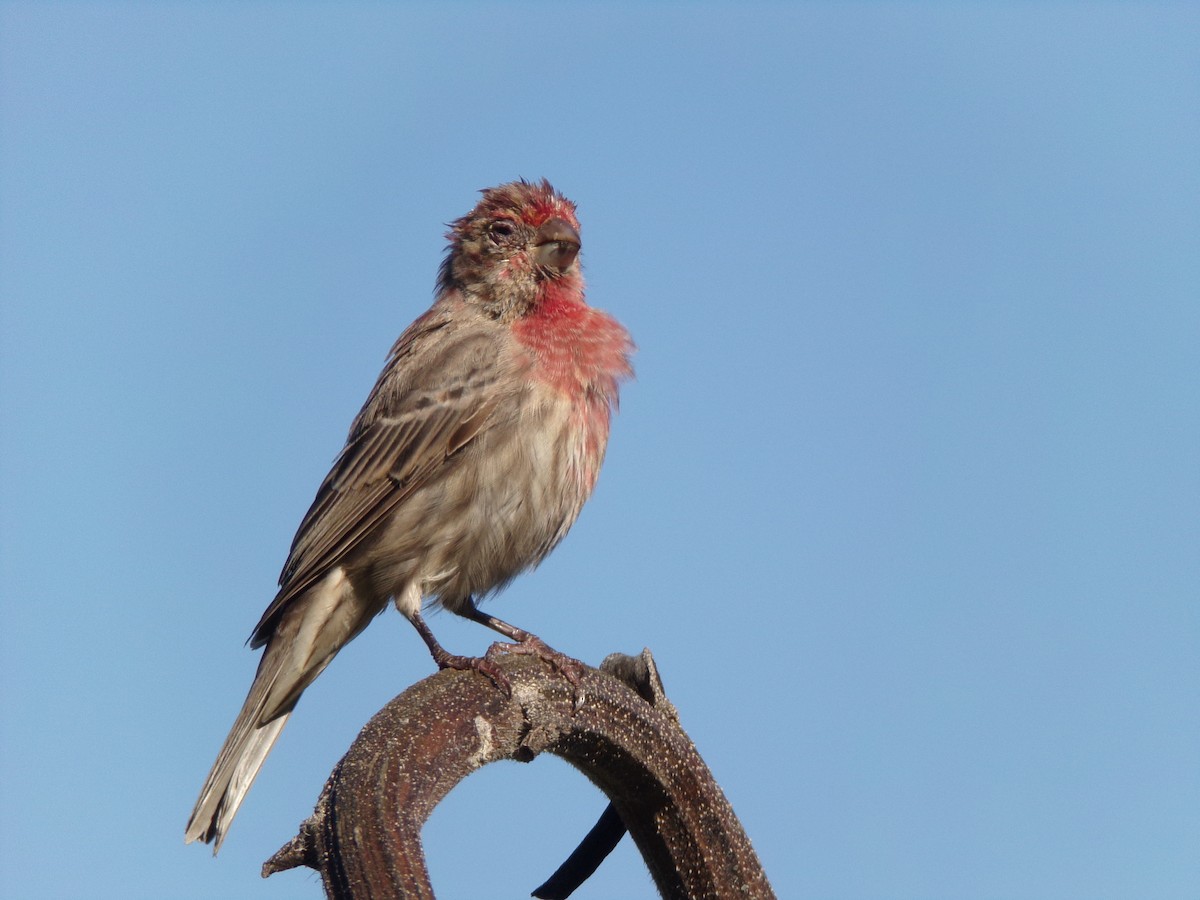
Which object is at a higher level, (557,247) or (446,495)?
(557,247)

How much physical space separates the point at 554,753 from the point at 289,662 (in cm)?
330

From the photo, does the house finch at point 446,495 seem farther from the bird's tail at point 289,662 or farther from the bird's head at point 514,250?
the bird's head at point 514,250

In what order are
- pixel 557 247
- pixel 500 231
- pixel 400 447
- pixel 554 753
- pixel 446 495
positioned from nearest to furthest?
pixel 554 753
pixel 446 495
pixel 400 447
pixel 557 247
pixel 500 231

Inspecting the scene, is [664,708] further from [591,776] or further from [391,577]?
[391,577]

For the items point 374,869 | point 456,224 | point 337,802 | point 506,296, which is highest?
point 456,224

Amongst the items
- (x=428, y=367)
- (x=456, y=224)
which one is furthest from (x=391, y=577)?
(x=456, y=224)

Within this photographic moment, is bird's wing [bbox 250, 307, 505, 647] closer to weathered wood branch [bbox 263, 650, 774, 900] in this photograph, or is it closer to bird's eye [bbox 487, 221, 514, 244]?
bird's eye [bbox 487, 221, 514, 244]

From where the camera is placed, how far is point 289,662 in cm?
723

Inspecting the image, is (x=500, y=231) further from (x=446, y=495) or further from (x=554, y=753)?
(x=554, y=753)

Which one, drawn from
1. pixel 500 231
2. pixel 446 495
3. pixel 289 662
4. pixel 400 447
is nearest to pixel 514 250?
pixel 500 231

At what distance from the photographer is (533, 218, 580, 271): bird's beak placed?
817 cm

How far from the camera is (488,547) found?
7215 millimetres

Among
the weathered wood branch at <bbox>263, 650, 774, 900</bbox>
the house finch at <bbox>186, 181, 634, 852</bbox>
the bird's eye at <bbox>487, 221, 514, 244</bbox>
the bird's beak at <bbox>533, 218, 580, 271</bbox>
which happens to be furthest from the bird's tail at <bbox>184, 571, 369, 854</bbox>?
the weathered wood branch at <bbox>263, 650, 774, 900</bbox>

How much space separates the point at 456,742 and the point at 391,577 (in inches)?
142
